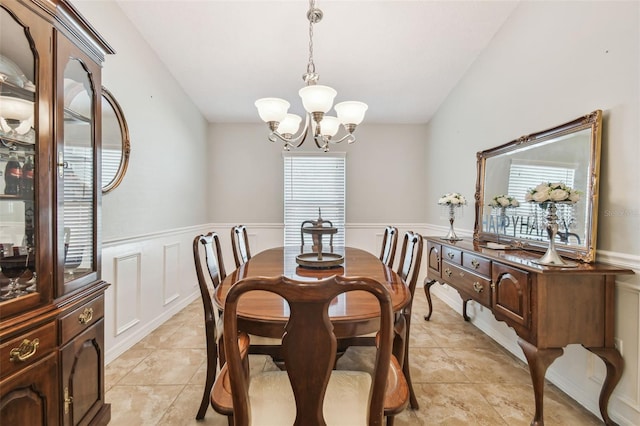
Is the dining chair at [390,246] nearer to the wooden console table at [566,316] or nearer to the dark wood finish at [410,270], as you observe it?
the dark wood finish at [410,270]

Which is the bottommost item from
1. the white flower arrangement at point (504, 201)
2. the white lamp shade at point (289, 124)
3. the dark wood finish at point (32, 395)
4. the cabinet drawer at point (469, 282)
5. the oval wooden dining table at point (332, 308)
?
the dark wood finish at point (32, 395)

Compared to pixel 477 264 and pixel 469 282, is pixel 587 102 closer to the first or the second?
pixel 477 264

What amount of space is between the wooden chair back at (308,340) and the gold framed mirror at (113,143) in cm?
200

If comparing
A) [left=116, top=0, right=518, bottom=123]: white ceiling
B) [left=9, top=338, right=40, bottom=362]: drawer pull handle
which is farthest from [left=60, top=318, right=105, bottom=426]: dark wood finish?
[left=116, top=0, right=518, bottom=123]: white ceiling

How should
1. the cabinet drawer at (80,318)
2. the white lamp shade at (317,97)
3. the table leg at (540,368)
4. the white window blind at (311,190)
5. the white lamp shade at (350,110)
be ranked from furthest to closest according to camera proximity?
the white window blind at (311,190), the white lamp shade at (350,110), the white lamp shade at (317,97), the table leg at (540,368), the cabinet drawer at (80,318)

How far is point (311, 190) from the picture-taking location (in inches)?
173

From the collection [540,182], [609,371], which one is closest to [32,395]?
[609,371]

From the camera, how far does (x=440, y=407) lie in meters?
1.76

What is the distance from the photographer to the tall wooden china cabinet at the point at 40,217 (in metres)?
1.03

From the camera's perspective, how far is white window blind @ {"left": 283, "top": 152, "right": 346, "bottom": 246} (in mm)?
4387

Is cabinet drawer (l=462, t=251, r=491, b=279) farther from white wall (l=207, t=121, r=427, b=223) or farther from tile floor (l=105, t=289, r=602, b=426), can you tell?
white wall (l=207, t=121, r=427, b=223)

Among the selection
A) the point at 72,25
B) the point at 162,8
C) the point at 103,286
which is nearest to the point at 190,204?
the point at 162,8

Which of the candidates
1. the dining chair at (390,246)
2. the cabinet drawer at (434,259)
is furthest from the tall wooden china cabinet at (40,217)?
the cabinet drawer at (434,259)

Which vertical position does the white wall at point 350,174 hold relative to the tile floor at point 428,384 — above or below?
above
